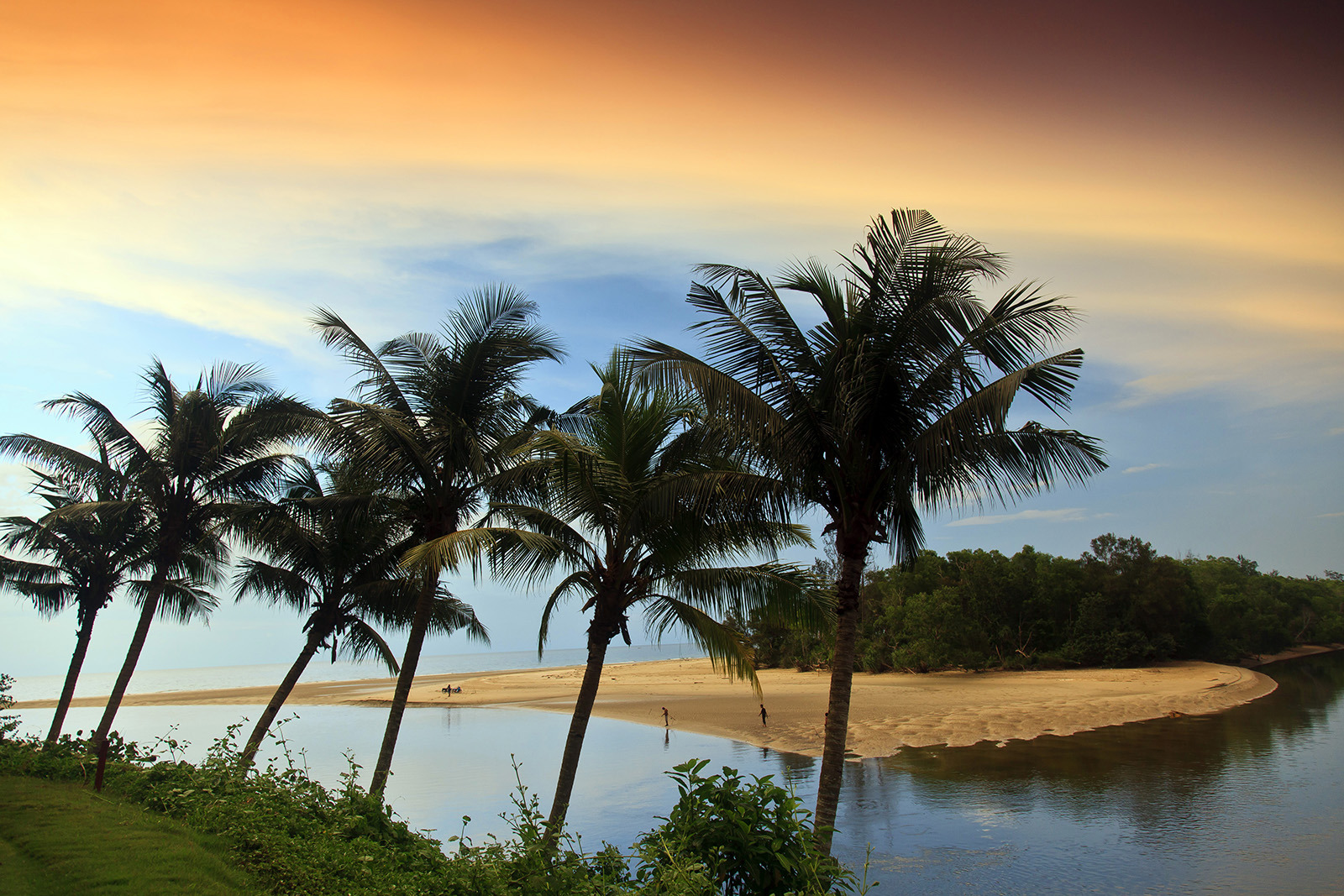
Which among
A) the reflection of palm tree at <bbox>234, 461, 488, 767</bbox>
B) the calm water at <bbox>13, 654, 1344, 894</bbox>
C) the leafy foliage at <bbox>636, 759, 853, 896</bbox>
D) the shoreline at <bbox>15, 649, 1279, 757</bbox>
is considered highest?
the reflection of palm tree at <bbox>234, 461, 488, 767</bbox>

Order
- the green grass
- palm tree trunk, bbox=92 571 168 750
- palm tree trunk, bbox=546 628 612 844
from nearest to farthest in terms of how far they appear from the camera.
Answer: the green grass, palm tree trunk, bbox=546 628 612 844, palm tree trunk, bbox=92 571 168 750

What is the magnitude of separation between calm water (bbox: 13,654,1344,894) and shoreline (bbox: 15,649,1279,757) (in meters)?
1.79

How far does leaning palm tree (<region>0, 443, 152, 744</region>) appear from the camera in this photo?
57.9ft

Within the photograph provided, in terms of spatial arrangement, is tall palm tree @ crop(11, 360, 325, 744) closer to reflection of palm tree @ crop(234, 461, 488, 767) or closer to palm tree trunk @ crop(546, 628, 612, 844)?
reflection of palm tree @ crop(234, 461, 488, 767)

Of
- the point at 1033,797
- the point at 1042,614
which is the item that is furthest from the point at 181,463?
the point at 1042,614

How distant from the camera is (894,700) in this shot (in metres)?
36.5

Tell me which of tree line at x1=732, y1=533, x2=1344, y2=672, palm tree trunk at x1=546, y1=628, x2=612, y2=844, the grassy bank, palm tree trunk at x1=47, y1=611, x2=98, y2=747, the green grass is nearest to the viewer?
the grassy bank

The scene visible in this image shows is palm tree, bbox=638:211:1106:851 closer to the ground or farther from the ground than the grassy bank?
farther from the ground

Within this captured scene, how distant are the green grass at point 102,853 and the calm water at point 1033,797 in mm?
5459

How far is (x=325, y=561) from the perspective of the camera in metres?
16.7

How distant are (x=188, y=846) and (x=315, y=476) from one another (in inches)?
476

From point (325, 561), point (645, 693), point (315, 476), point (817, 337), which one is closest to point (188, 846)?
point (817, 337)

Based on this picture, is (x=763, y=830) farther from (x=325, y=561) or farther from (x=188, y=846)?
(x=325, y=561)

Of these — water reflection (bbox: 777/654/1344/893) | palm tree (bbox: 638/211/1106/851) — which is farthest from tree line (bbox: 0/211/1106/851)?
water reflection (bbox: 777/654/1344/893)
